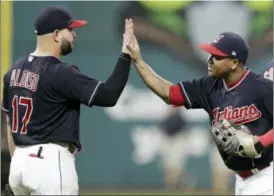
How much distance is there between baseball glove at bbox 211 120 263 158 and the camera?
17.9 ft

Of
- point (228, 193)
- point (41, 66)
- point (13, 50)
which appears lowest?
point (228, 193)

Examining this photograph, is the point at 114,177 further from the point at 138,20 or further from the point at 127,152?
the point at 138,20

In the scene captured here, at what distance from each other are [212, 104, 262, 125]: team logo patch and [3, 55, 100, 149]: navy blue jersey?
3.09ft

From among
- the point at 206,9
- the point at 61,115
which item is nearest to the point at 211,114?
the point at 61,115

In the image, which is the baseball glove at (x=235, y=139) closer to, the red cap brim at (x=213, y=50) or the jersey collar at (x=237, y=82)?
the jersey collar at (x=237, y=82)

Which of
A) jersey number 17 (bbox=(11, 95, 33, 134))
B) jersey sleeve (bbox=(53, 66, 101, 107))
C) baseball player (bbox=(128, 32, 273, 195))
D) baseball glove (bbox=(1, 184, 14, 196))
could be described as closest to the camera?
jersey sleeve (bbox=(53, 66, 101, 107))

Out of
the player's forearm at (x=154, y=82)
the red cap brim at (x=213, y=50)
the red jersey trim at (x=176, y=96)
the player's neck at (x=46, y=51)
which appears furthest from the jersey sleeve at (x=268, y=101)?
the player's neck at (x=46, y=51)

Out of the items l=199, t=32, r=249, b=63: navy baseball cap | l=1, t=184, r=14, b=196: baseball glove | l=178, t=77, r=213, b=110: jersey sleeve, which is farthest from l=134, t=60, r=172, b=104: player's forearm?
l=1, t=184, r=14, b=196: baseball glove

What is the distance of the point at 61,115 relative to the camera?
536cm

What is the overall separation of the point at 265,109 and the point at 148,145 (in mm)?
5498

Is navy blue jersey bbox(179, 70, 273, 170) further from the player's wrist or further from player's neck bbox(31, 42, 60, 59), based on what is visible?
player's neck bbox(31, 42, 60, 59)

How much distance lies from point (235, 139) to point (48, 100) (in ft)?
4.15

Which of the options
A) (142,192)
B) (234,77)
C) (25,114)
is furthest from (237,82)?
(142,192)

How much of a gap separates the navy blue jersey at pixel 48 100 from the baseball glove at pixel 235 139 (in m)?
0.91
